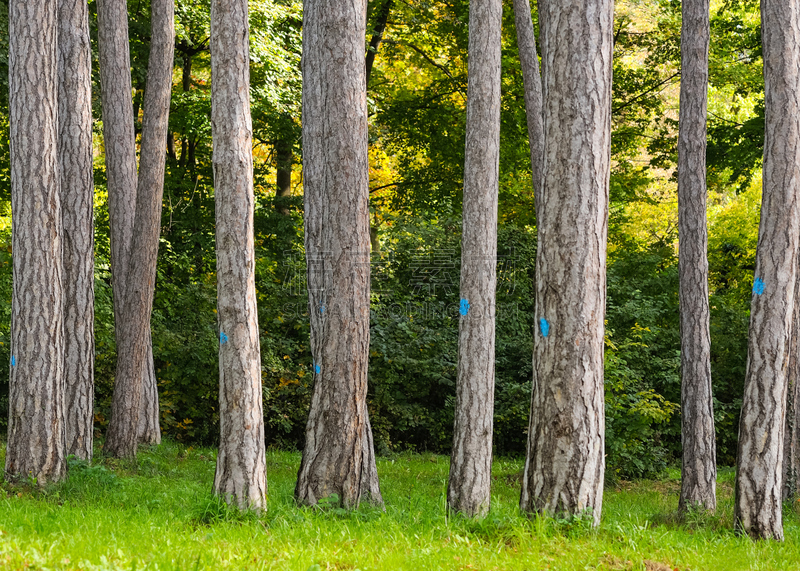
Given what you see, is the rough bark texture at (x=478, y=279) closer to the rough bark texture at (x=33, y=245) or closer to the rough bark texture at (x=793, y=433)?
the rough bark texture at (x=793, y=433)

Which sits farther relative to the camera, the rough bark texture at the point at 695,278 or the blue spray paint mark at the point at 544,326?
the rough bark texture at the point at 695,278

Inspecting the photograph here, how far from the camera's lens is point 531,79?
9586 millimetres

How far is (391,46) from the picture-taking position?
1883 cm

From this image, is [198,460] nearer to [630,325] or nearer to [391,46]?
[630,325]

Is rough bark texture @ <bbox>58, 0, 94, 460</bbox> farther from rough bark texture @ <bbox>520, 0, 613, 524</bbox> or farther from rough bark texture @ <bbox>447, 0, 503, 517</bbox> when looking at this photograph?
rough bark texture @ <bbox>520, 0, 613, 524</bbox>

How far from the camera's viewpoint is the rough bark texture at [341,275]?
630 centimetres

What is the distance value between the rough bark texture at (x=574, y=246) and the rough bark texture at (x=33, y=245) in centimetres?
480

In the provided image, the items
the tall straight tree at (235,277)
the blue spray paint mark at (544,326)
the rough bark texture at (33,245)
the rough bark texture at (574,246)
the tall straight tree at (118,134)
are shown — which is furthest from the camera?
the tall straight tree at (118,134)

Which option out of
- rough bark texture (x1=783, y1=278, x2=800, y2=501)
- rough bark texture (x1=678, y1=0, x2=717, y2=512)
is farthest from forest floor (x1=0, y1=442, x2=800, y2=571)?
rough bark texture (x1=783, y1=278, x2=800, y2=501)

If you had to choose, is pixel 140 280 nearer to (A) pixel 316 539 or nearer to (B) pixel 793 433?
(A) pixel 316 539

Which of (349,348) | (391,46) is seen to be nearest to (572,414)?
(349,348)

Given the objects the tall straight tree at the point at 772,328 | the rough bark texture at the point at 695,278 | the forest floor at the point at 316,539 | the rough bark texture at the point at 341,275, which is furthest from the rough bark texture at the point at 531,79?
the forest floor at the point at 316,539

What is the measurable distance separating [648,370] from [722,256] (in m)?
6.36

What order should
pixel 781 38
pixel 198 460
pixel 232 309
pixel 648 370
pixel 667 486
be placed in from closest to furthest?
pixel 232 309
pixel 781 38
pixel 198 460
pixel 667 486
pixel 648 370
